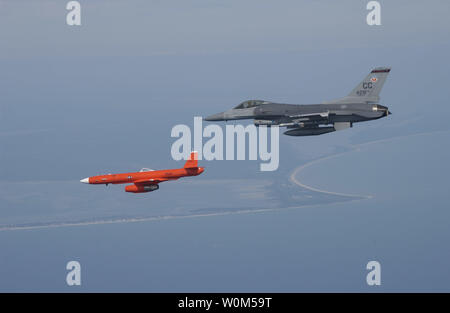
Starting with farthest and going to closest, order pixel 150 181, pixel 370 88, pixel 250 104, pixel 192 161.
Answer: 1. pixel 250 104
2. pixel 370 88
3. pixel 150 181
4. pixel 192 161

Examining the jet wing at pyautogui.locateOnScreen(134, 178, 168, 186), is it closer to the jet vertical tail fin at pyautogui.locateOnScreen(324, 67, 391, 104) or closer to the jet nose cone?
the jet nose cone

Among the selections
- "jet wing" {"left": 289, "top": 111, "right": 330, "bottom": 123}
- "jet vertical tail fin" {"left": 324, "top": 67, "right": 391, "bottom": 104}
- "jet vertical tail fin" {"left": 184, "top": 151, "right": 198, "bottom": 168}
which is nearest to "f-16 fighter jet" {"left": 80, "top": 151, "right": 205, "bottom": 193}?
"jet vertical tail fin" {"left": 184, "top": 151, "right": 198, "bottom": 168}

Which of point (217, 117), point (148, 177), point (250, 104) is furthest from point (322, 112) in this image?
point (148, 177)

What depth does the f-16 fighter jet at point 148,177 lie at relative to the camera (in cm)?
4181

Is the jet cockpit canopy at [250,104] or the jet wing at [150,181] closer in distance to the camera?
the jet wing at [150,181]

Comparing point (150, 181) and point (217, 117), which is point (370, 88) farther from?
point (150, 181)

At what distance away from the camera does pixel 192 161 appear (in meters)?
41.8

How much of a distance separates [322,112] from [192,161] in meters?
9.21

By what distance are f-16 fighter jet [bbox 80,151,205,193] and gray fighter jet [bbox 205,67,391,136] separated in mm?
7387

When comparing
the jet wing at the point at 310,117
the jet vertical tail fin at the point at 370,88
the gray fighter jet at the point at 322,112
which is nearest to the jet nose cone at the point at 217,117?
the gray fighter jet at the point at 322,112

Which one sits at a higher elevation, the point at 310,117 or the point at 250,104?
the point at 250,104

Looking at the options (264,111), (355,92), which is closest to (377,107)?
(355,92)

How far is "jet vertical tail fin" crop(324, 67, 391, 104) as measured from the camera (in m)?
47.4

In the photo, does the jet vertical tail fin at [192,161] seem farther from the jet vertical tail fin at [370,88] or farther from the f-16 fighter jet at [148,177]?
the jet vertical tail fin at [370,88]
